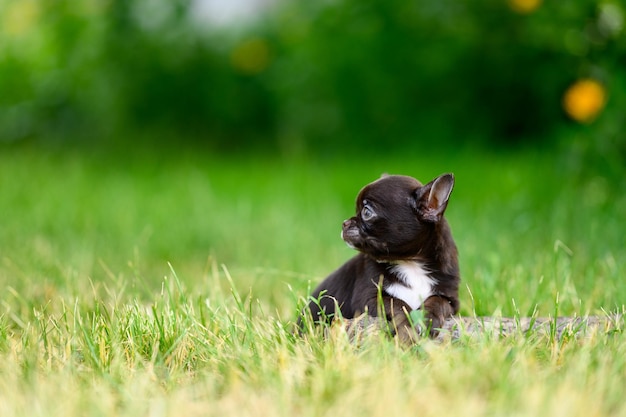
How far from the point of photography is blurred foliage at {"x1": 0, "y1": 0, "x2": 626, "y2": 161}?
8.59 metres

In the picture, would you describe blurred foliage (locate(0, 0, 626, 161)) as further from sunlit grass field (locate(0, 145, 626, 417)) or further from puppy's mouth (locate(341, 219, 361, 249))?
puppy's mouth (locate(341, 219, 361, 249))

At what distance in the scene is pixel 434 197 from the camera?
11.5ft

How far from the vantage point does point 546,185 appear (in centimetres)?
655

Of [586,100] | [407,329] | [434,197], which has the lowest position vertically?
[407,329]

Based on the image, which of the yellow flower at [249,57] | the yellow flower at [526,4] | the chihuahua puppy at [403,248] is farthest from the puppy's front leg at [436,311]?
the yellow flower at [249,57]

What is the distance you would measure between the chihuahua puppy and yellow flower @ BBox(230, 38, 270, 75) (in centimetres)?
678

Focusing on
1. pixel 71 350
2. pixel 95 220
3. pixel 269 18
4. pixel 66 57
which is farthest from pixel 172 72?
pixel 71 350

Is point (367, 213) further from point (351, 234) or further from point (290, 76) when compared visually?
point (290, 76)

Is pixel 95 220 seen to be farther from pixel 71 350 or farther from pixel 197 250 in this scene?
pixel 71 350

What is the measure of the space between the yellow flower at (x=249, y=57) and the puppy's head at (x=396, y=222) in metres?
6.84

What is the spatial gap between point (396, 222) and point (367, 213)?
13 centimetres

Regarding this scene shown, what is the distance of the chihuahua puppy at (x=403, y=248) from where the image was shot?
350 centimetres

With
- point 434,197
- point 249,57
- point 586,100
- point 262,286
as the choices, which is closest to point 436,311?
point 434,197

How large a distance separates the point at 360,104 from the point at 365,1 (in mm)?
1070
